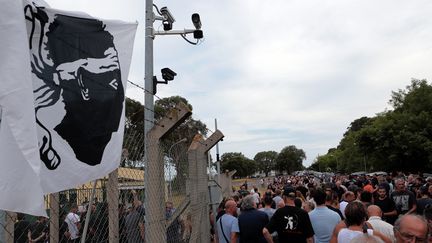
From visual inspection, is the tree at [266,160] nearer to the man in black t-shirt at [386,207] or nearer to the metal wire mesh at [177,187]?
the man in black t-shirt at [386,207]

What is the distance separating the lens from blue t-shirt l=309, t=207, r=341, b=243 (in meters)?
6.33

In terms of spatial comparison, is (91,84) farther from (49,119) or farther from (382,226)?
(382,226)

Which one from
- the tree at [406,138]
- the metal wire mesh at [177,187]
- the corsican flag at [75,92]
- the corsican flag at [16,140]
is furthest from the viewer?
the tree at [406,138]

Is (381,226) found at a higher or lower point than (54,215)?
lower

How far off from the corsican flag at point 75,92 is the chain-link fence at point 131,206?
1.09ft

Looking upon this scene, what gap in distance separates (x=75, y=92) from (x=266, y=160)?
181 meters

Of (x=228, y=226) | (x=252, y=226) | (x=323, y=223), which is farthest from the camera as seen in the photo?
(x=228, y=226)

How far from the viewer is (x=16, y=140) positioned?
6.67ft

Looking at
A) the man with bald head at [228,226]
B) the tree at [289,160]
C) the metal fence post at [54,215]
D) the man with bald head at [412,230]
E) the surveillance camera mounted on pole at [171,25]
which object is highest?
the tree at [289,160]

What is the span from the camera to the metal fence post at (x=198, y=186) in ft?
19.2

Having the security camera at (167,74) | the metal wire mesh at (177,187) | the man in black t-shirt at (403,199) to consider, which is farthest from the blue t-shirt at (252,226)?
the man in black t-shirt at (403,199)

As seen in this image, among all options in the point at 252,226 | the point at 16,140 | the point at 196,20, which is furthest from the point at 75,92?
the point at 196,20

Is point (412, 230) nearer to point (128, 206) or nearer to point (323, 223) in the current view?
point (323, 223)

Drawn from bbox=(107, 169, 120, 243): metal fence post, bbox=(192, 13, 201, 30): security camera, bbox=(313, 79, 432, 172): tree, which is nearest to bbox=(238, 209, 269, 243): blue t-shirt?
bbox=(107, 169, 120, 243): metal fence post
